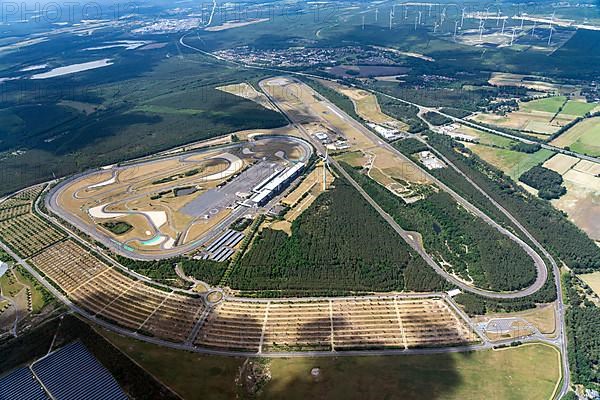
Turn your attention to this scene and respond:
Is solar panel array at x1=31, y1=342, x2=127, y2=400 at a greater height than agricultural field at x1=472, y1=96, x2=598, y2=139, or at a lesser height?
lesser

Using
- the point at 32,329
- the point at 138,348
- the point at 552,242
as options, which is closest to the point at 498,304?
the point at 552,242

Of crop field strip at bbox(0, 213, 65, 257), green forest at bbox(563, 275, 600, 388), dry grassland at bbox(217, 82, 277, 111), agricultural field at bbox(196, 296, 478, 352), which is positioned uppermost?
dry grassland at bbox(217, 82, 277, 111)

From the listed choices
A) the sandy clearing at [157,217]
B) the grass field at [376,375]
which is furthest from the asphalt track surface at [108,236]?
the grass field at [376,375]

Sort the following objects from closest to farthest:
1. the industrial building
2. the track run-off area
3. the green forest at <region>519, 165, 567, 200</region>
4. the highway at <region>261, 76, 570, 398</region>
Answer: the track run-off area → the highway at <region>261, 76, 570, 398</region> → the industrial building → the green forest at <region>519, 165, 567, 200</region>

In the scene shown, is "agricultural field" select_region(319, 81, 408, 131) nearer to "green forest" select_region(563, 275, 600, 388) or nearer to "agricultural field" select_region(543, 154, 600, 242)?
"agricultural field" select_region(543, 154, 600, 242)

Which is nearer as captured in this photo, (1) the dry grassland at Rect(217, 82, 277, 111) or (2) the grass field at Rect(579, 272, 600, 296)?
(2) the grass field at Rect(579, 272, 600, 296)

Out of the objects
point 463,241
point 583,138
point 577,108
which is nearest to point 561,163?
point 583,138

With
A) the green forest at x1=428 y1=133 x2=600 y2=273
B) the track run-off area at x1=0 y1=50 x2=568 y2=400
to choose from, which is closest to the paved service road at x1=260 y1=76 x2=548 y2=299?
the track run-off area at x1=0 y1=50 x2=568 y2=400

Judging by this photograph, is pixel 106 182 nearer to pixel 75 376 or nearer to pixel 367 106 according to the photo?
pixel 75 376
